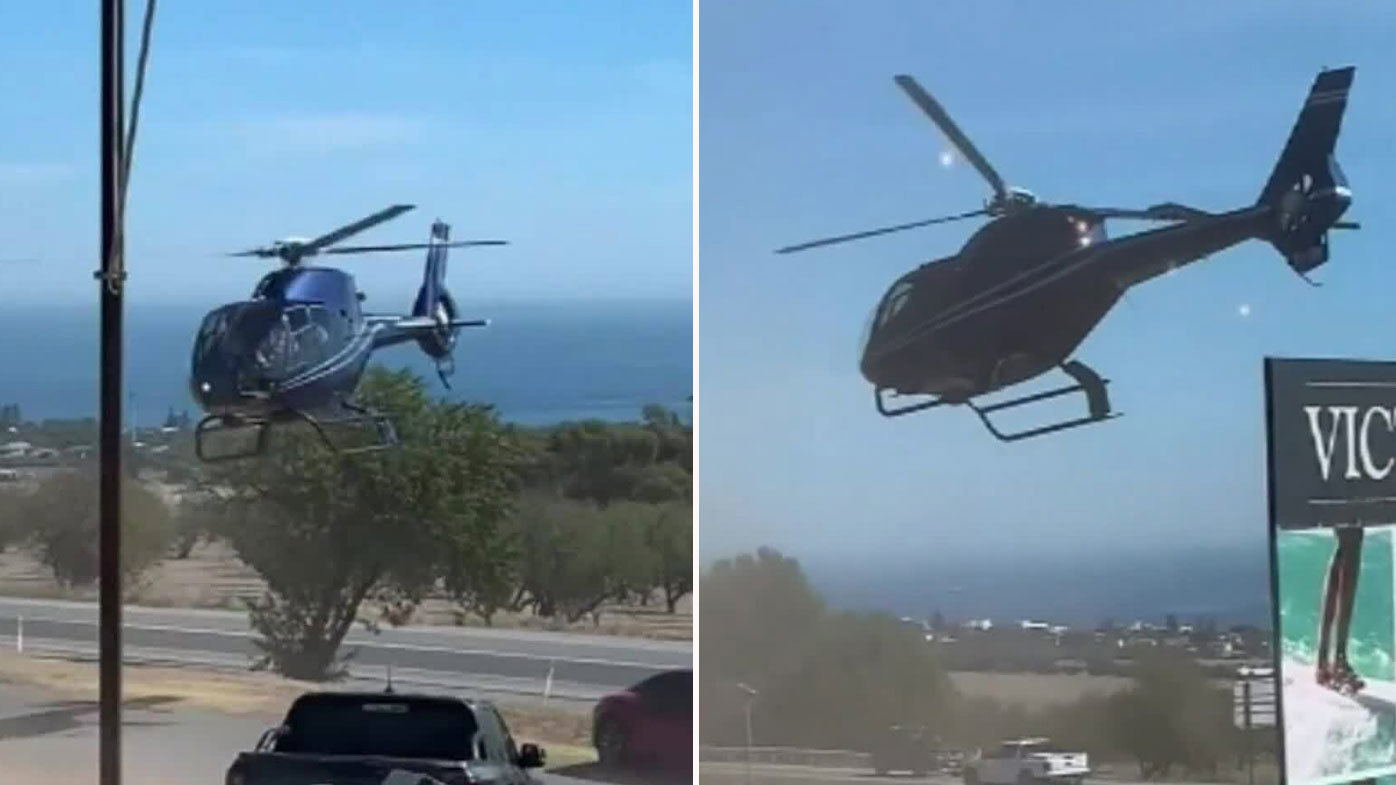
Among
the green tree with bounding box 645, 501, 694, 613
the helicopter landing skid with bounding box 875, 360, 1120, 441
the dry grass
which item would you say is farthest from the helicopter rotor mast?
the dry grass

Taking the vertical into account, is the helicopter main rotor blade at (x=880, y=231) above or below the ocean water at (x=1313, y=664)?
above

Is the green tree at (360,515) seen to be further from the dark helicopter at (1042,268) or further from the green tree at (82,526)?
the dark helicopter at (1042,268)

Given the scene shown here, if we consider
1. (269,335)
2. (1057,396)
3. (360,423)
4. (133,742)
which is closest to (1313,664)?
(1057,396)

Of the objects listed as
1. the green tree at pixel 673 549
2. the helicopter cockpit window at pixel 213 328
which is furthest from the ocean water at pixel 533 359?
the green tree at pixel 673 549

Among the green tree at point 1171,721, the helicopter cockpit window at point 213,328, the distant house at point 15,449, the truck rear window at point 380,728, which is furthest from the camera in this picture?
the distant house at point 15,449

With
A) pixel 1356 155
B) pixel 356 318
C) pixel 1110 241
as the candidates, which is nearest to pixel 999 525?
pixel 1110 241

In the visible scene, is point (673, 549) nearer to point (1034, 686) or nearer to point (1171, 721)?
point (1034, 686)
